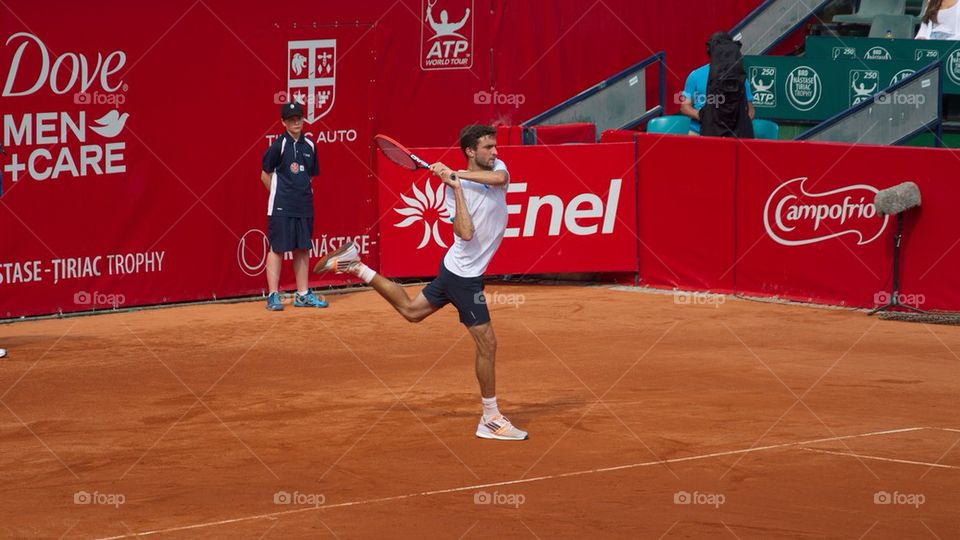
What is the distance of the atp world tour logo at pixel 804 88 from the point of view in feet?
64.6

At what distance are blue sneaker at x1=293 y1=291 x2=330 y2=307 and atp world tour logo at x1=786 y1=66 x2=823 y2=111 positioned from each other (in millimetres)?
7704

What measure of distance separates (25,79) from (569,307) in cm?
594

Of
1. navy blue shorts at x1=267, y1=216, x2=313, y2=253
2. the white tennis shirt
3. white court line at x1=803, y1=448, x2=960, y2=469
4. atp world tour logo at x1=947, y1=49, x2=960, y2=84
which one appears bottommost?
white court line at x1=803, y1=448, x2=960, y2=469

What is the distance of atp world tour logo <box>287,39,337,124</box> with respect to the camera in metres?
16.2

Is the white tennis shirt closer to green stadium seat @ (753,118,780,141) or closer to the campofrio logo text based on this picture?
the campofrio logo text

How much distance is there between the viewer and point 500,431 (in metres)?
9.82

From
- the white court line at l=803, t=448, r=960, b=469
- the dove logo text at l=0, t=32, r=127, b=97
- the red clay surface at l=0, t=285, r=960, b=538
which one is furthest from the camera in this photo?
the dove logo text at l=0, t=32, r=127, b=97

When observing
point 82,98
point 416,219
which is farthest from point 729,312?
point 82,98

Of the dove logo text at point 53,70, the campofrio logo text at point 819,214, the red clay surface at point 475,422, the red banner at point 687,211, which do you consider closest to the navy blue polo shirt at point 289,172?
the red clay surface at point 475,422

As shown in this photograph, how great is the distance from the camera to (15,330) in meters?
14.1

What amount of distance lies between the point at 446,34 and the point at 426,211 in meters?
2.61

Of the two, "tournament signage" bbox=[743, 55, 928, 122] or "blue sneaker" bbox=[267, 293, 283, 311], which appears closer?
"blue sneaker" bbox=[267, 293, 283, 311]

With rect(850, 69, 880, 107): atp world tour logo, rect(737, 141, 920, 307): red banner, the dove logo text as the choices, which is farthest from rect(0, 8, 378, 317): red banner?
rect(850, 69, 880, 107): atp world tour logo

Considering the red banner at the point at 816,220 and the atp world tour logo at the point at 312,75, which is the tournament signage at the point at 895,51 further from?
the atp world tour logo at the point at 312,75
